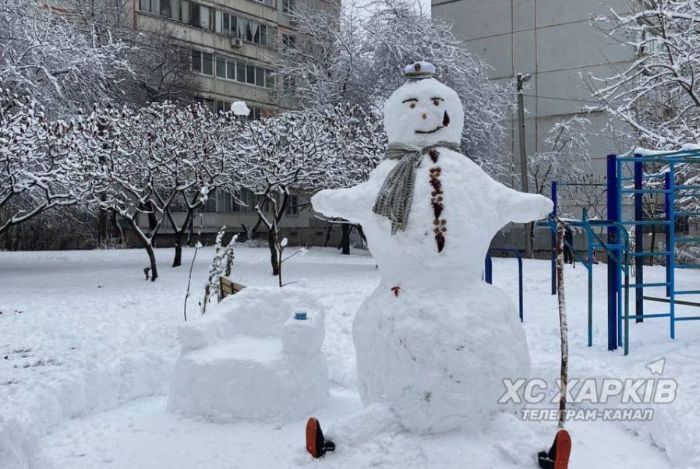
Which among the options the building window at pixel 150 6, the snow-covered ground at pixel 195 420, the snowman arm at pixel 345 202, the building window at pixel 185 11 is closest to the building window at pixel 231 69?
the building window at pixel 185 11

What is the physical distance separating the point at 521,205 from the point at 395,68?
48.6 ft

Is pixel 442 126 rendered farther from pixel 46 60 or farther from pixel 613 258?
pixel 46 60

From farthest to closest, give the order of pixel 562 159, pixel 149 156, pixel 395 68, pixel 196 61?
pixel 196 61
pixel 562 159
pixel 395 68
pixel 149 156

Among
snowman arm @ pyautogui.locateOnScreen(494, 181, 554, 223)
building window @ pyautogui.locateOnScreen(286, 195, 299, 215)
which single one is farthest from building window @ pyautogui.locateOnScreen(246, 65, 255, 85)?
snowman arm @ pyautogui.locateOnScreen(494, 181, 554, 223)

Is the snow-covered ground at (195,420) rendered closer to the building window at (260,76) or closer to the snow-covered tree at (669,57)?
the snow-covered tree at (669,57)

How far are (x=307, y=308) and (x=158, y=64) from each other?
65.9 ft

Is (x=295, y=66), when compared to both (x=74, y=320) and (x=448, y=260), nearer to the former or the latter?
(x=74, y=320)

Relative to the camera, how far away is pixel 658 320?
27.0ft

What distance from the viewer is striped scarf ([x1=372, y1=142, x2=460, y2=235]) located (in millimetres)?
4023

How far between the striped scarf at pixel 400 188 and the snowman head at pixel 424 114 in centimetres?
7

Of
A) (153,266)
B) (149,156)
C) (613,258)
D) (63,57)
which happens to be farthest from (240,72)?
(613,258)

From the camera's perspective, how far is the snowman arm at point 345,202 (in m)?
4.25

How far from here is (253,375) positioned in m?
5.21

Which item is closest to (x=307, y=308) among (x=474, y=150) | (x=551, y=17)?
(x=474, y=150)
